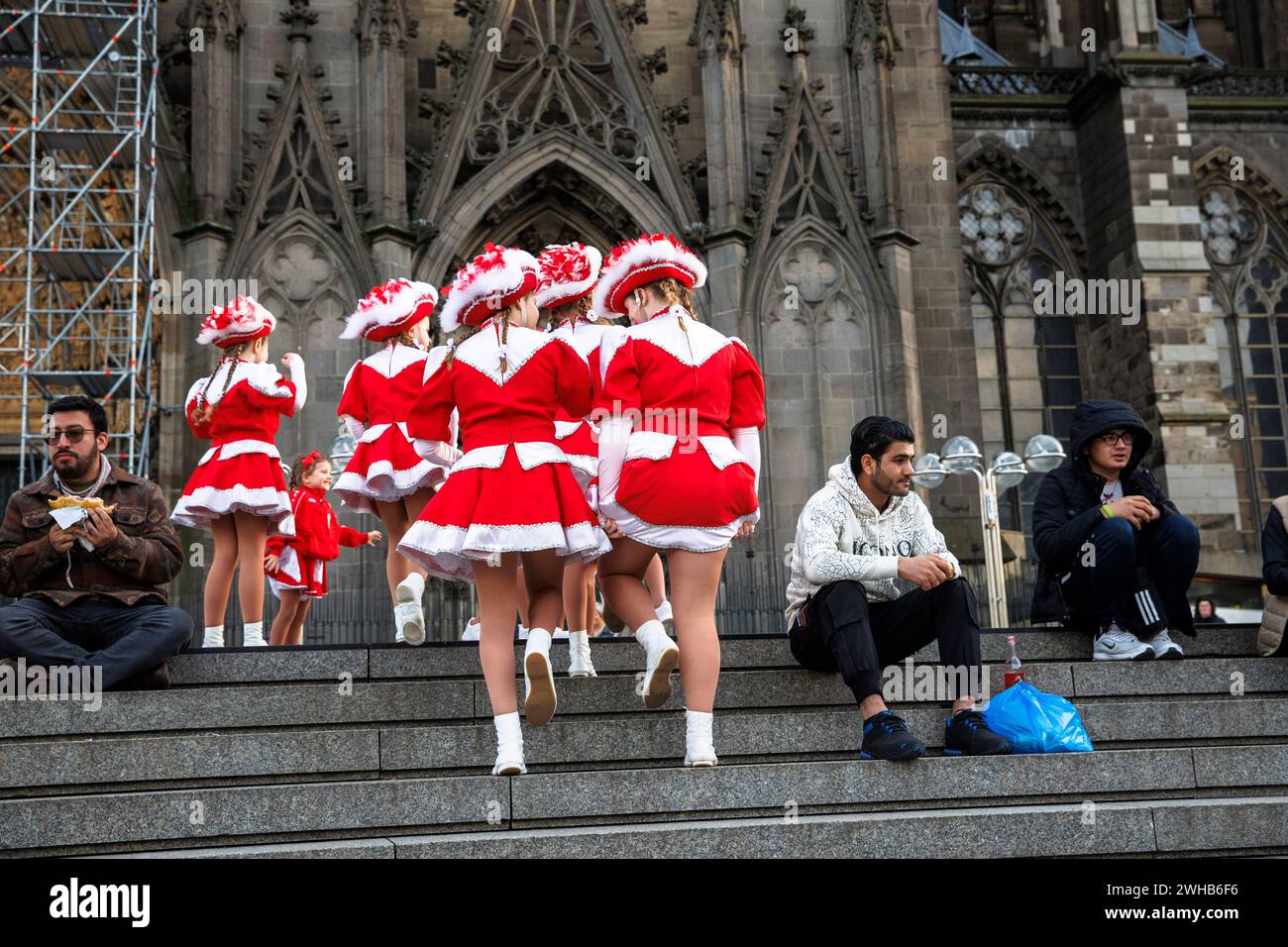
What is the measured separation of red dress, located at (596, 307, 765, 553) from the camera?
6004 millimetres

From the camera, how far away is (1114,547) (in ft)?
23.7

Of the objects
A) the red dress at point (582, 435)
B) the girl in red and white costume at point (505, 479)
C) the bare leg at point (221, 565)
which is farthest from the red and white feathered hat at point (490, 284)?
the bare leg at point (221, 565)

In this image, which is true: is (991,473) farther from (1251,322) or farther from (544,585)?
(1251,322)

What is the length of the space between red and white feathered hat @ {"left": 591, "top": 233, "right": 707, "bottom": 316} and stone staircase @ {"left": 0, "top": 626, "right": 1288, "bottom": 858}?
179 centimetres

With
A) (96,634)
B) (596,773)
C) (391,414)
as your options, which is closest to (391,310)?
(391,414)

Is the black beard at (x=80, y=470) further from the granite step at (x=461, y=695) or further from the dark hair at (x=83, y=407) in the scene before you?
the granite step at (x=461, y=695)

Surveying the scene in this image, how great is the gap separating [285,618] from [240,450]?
2.13 meters

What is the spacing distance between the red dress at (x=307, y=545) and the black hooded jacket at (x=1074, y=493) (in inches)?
191

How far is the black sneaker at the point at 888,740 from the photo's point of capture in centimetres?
560

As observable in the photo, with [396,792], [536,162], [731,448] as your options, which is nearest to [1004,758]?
[731,448]

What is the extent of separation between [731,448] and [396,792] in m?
2.06

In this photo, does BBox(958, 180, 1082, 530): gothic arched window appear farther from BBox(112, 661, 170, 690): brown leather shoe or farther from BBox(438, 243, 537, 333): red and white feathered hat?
BBox(112, 661, 170, 690): brown leather shoe

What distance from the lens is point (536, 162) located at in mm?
16781

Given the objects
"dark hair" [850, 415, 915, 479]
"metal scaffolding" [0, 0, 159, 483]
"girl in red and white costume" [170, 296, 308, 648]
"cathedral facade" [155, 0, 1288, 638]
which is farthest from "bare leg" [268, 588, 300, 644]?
"metal scaffolding" [0, 0, 159, 483]
